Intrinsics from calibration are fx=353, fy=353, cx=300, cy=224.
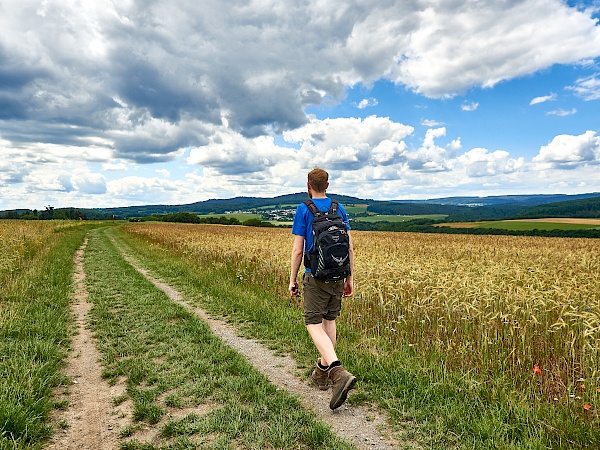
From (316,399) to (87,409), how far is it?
284 centimetres

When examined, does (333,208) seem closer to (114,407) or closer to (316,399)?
(316,399)

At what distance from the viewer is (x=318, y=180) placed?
4703 mm

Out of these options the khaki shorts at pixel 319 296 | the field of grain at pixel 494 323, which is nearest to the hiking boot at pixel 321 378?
the khaki shorts at pixel 319 296

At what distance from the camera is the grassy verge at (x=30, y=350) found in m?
3.72

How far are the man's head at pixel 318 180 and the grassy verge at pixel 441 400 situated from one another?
8.86 ft

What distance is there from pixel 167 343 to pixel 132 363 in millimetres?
969

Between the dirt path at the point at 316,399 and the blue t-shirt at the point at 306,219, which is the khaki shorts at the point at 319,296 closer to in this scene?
the blue t-shirt at the point at 306,219

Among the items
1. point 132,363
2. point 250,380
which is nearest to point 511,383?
point 250,380

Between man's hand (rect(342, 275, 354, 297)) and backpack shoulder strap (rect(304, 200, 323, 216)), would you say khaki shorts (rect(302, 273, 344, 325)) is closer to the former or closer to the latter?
man's hand (rect(342, 275, 354, 297))

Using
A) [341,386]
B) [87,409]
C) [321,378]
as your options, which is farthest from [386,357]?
[87,409]

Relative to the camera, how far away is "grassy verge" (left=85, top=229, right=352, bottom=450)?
3.68 metres

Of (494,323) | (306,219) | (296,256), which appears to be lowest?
(494,323)

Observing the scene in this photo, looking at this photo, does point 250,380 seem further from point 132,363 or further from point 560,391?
point 560,391

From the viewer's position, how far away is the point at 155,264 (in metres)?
16.2
